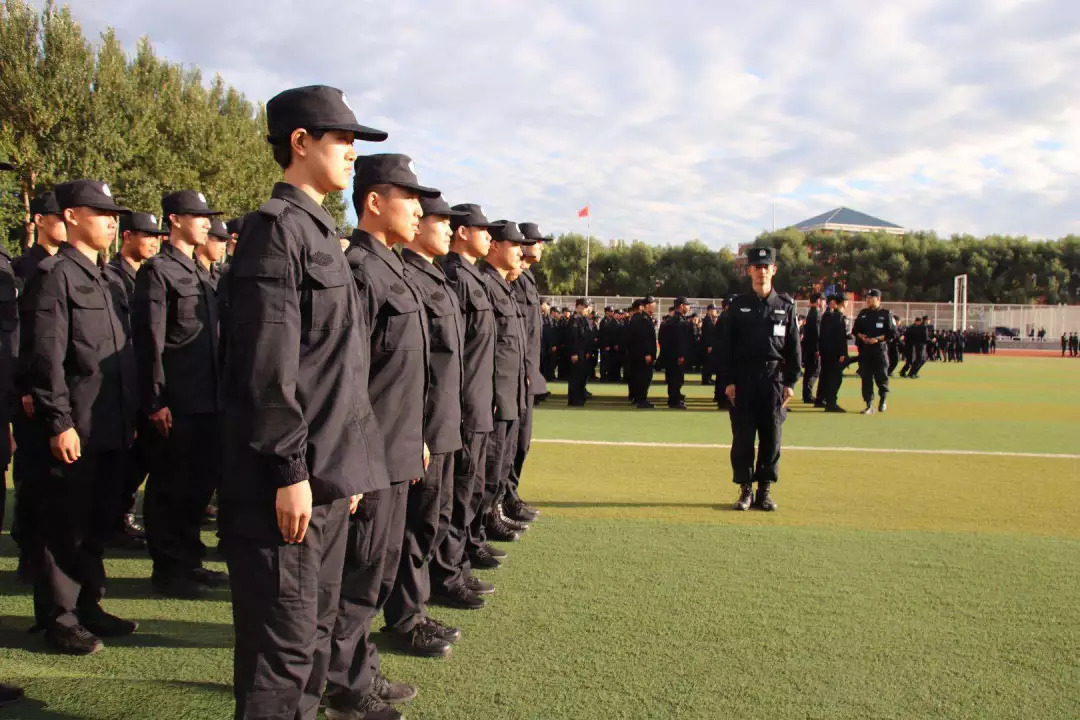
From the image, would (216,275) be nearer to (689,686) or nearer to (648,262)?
(689,686)

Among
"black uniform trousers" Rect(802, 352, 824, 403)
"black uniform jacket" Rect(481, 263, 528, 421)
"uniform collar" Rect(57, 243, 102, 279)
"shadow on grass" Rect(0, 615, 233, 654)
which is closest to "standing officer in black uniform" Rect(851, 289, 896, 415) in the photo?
"black uniform trousers" Rect(802, 352, 824, 403)

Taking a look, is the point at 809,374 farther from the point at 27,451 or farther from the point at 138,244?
the point at 27,451

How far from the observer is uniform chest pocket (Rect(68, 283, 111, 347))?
4.20 meters

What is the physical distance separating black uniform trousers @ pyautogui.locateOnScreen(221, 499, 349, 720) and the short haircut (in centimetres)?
111

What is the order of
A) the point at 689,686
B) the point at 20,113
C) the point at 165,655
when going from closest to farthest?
the point at 689,686, the point at 165,655, the point at 20,113

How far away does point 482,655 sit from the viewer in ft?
13.0

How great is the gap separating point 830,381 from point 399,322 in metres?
13.3

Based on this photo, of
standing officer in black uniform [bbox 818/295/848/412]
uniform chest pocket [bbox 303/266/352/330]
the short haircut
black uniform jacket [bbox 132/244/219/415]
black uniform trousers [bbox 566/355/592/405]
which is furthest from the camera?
black uniform trousers [bbox 566/355/592/405]

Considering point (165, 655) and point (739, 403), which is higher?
point (739, 403)

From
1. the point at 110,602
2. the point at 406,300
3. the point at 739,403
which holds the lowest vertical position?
the point at 110,602

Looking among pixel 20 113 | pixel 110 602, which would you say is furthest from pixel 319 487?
pixel 20 113

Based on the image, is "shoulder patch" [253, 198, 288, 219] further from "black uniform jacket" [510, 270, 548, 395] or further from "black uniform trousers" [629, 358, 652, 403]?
"black uniform trousers" [629, 358, 652, 403]

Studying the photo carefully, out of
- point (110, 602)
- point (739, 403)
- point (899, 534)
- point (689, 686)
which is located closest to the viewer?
point (689, 686)

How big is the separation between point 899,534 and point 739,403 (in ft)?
5.36
